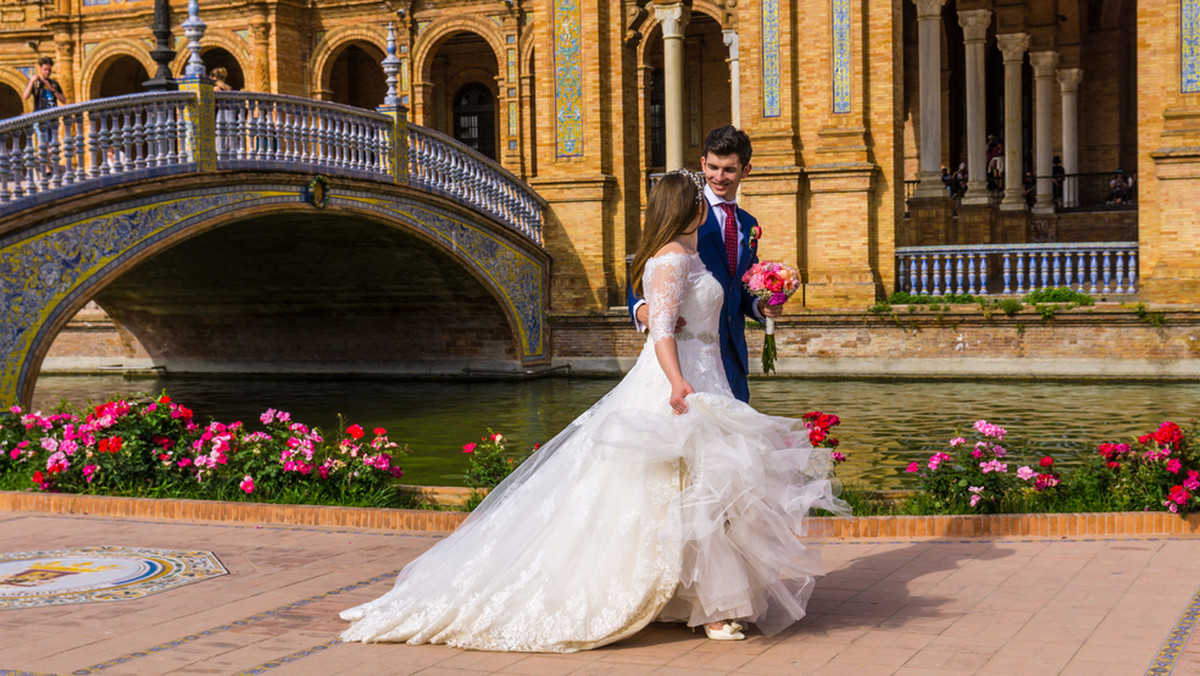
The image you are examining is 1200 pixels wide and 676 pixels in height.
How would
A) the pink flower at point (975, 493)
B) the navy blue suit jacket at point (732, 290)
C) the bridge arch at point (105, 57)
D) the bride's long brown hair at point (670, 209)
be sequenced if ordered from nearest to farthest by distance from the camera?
the bride's long brown hair at point (670, 209)
the navy blue suit jacket at point (732, 290)
the pink flower at point (975, 493)
the bridge arch at point (105, 57)

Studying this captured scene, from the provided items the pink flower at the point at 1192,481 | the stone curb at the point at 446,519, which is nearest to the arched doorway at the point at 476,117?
the stone curb at the point at 446,519

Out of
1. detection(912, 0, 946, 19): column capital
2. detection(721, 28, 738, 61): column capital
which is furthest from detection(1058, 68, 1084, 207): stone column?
detection(721, 28, 738, 61): column capital

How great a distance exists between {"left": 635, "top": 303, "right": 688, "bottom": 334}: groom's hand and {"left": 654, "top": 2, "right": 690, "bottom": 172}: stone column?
17.7 m

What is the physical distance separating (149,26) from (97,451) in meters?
25.6

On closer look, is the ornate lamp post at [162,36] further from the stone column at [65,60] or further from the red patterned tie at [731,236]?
the stone column at [65,60]

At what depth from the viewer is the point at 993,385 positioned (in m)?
18.5

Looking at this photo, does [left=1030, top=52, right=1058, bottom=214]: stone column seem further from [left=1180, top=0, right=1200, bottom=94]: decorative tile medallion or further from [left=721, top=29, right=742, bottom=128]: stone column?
[left=1180, top=0, right=1200, bottom=94]: decorative tile medallion

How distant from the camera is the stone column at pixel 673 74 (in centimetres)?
2347

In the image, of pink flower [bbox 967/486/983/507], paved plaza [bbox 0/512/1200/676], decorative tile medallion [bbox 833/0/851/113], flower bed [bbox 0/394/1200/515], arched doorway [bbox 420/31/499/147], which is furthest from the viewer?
arched doorway [bbox 420/31/499/147]

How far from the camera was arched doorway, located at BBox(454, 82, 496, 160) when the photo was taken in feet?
115

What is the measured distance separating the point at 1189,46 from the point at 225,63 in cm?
2393

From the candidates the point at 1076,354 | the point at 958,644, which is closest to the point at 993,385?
the point at 1076,354

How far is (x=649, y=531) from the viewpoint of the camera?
541 centimetres

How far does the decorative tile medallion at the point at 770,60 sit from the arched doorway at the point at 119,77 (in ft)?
60.1
